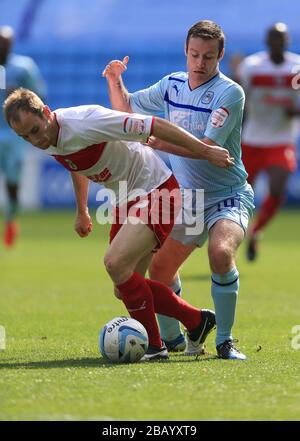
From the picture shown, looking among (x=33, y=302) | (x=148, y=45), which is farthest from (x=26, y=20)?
(x=33, y=302)

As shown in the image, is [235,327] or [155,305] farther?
[235,327]

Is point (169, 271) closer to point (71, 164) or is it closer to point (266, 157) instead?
point (71, 164)

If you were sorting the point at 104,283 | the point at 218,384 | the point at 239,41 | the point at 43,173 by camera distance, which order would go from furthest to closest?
the point at 239,41
the point at 43,173
the point at 104,283
the point at 218,384

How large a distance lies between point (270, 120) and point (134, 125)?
25.2 ft

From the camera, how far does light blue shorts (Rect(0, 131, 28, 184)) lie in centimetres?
1435

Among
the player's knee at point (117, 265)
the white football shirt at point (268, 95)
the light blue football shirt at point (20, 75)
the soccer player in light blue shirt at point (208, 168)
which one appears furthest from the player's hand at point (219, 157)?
the light blue football shirt at point (20, 75)

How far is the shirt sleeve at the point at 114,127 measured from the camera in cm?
588

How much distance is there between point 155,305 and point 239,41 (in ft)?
65.1

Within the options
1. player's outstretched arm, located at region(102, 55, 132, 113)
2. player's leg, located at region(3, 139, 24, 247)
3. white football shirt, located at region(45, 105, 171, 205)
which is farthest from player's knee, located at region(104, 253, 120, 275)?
player's leg, located at region(3, 139, 24, 247)

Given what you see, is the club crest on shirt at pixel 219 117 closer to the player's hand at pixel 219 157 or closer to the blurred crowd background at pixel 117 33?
the player's hand at pixel 219 157

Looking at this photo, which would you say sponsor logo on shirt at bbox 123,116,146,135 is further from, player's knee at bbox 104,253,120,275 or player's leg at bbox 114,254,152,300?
player's leg at bbox 114,254,152,300

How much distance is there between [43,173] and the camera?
21906mm

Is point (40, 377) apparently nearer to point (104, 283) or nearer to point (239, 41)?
point (104, 283)

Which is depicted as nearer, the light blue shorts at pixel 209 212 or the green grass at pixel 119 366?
the green grass at pixel 119 366
